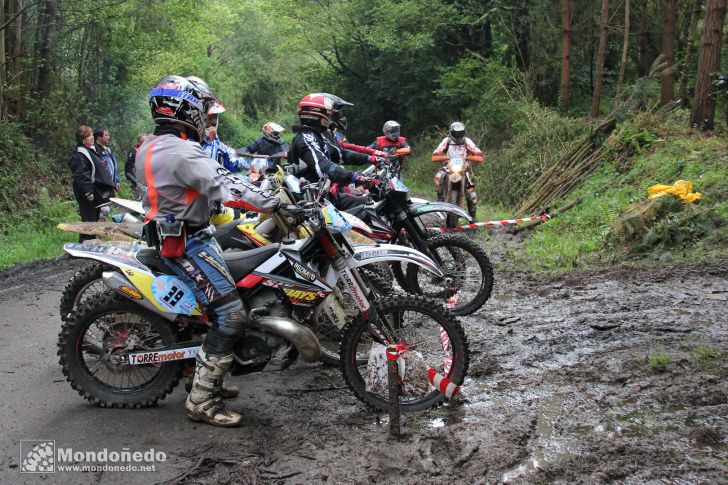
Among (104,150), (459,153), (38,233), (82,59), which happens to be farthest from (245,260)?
(82,59)

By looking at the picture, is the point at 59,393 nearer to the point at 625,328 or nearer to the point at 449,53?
the point at 625,328

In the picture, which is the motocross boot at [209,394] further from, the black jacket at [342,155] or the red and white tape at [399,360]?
the black jacket at [342,155]

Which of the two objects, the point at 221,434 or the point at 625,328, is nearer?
the point at 221,434

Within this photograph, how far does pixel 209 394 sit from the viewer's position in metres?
4.72

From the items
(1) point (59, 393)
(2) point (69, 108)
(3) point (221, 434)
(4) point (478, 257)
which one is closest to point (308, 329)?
(3) point (221, 434)

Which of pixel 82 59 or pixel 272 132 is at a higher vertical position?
pixel 82 59

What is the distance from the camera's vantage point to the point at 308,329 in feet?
15.8

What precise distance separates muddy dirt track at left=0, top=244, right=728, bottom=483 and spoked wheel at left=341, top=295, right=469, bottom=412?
0.16 meters

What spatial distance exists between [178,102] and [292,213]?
1.08 metres

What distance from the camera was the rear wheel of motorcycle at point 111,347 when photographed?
16.2 ft

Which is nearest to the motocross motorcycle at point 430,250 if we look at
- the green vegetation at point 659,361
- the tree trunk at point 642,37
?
the green vegetation at point 659,361

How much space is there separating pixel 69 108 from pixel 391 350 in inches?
724

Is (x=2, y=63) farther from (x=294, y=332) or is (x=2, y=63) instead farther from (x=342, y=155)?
(x=294, y=332)

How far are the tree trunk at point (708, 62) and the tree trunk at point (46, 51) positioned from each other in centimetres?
1613
